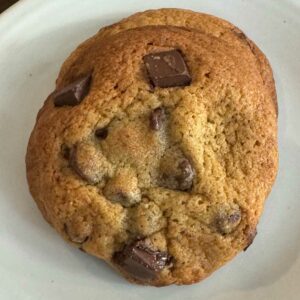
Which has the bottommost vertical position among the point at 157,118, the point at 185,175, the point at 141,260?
the point at 141,260

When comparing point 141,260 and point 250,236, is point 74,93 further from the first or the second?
point 250,236

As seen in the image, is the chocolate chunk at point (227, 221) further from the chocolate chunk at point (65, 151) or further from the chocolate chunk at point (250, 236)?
the chocolate chunk at point (65, 151)

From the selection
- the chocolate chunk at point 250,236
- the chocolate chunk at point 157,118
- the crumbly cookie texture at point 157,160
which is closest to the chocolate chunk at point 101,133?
the crumbly cookie texture at point 157,160

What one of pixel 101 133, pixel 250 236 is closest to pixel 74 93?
pixel 101 133

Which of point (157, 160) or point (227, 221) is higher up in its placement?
point (157, 160)

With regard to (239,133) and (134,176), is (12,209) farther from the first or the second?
(239,133)

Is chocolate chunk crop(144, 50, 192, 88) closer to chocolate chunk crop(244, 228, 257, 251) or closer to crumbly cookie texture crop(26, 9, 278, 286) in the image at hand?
crumbly cookie texture crop(26, 9, 278, 286)
